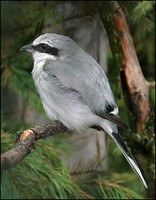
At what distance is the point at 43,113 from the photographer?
346cm

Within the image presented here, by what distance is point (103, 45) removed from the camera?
141 inches

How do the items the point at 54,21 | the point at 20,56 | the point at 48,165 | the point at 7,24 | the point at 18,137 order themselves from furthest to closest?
the point at 20,56 < the point at 54,21 < the point at 7,24 < the point at 48,165 < the point at 18,137

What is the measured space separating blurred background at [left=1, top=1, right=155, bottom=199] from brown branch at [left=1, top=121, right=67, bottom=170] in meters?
0.32

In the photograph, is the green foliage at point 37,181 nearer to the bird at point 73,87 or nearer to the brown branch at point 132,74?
the bird at point 73,87

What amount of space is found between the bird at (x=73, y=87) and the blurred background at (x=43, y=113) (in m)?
0.25

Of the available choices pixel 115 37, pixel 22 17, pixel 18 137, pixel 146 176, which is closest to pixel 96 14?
pixel 115 37

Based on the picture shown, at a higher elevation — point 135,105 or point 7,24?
point 7,24

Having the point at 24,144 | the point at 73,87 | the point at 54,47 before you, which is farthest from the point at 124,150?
the point at 24,144

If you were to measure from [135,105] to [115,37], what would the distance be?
1.14 ft

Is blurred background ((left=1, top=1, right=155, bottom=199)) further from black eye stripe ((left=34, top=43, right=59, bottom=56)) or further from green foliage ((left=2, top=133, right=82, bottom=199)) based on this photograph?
black eye stripe ((left=34, top=43, right=59, bottom=56))

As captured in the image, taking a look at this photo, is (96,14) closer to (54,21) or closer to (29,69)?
(54,21)

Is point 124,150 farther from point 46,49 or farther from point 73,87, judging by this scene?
point 46,49

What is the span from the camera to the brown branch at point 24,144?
5.64 feet

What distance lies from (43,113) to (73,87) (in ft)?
2.95
